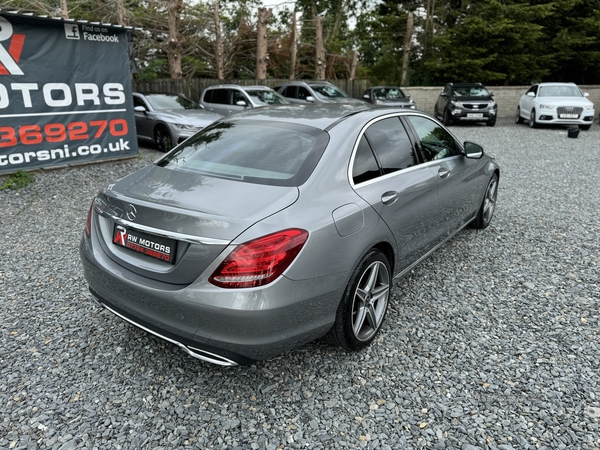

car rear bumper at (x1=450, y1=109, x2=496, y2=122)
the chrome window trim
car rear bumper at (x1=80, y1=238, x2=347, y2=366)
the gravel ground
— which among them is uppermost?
the chrome window trim

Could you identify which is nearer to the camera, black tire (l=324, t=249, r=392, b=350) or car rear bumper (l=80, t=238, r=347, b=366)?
car rear bumper (l=80, t=238, r=347, b=366)

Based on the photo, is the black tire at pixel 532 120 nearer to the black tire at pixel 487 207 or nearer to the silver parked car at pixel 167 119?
the silver parked car at pixel 167 119

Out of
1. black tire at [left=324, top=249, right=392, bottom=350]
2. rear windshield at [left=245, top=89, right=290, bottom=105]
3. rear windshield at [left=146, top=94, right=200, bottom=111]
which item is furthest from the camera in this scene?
rear windshield at [left=245, top=89, right=290, bottom=105]

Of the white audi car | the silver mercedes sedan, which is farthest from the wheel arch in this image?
the white audi car

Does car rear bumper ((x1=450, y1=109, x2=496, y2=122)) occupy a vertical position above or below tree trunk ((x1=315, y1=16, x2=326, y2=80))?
below

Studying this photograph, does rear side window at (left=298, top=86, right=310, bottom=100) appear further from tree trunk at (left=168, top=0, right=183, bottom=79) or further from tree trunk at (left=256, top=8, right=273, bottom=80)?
tree trunk at (left=168, top=0, right=183, bottom=79)

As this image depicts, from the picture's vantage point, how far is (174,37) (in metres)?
15.0

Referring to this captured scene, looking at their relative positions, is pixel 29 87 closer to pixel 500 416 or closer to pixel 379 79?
pixel 500 416

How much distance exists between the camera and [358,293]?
2.91 m

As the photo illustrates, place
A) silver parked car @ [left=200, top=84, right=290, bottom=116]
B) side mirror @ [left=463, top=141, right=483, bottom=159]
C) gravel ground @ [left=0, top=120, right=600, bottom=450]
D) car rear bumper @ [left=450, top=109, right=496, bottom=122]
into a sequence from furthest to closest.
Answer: car rear bumper @ [left=450, top=109, right=496, bottom=122] → silver parked car @ [left=200, top=84, right=290, bottom=116] → side mirror @ [left=463, top=141, right=483, bottom=159] → gravel ground @ [left=0, top=120, right=600, bottom=450]

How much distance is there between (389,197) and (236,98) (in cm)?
1068

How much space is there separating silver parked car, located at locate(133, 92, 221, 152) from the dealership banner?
1.18m

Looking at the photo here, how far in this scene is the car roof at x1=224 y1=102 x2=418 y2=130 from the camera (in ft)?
10.8

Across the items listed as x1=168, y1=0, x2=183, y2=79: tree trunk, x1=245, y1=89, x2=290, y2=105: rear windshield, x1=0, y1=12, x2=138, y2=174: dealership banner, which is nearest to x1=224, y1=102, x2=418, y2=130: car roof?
x1=0, y1=12, x2=138, y2=174: dealership banner
